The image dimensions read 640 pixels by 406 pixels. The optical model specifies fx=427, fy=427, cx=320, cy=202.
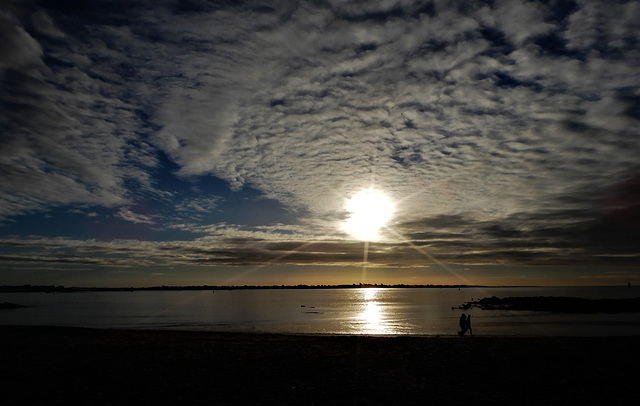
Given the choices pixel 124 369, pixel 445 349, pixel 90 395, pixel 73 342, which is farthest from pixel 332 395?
pixel 73 342

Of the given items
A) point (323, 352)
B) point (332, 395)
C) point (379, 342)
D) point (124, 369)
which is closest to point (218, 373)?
point (124, 369)

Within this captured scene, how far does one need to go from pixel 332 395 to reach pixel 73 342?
69.6 ft

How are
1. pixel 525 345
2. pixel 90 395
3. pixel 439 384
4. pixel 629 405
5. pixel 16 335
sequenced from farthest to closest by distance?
pixel 16 335 → pixel 525 345 → pixel 439 384 → pixel 90 395 → pixel 629 405

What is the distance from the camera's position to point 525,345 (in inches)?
1003

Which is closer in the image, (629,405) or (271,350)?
(629,405)

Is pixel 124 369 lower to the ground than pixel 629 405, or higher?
lower

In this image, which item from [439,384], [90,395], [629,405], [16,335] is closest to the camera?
[629,405]

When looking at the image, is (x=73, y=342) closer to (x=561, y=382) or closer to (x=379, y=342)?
(x=379, y=342)

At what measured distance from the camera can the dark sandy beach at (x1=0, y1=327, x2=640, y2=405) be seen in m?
13.5

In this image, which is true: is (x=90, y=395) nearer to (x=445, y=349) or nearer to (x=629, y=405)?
(x=629, y=405)

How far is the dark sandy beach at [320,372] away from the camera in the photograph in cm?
1350

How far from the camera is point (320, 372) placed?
58.0 ft

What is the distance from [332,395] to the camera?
13.7 m

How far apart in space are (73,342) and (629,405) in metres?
29.0
